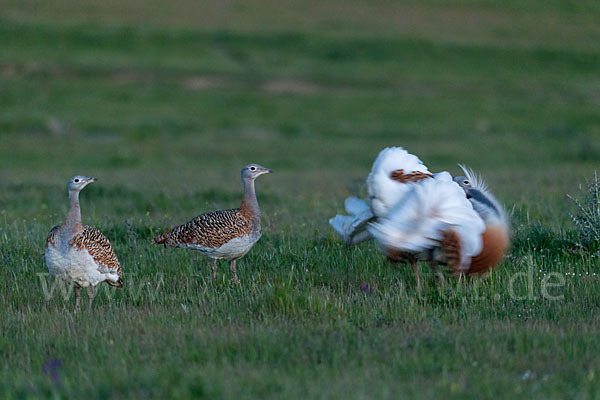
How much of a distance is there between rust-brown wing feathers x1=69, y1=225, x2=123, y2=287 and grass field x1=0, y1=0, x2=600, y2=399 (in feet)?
0.95

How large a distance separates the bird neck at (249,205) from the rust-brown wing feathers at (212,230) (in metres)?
0.08

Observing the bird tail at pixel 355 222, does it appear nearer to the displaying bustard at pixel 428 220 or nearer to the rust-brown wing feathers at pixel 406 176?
the displaying bustard at pixel 428 220

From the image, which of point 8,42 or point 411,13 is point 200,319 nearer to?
point 8,42

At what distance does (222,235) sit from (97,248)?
115 cm

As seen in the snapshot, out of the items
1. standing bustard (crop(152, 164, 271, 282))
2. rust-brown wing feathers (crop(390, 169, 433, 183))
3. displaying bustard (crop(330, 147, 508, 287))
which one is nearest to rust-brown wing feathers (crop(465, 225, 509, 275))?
displaying bustard (crop(330, 147, 508, 287))

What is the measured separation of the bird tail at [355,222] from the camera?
6.29 metres

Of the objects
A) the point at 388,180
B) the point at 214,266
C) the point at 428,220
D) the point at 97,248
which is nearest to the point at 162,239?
the point at 214,266

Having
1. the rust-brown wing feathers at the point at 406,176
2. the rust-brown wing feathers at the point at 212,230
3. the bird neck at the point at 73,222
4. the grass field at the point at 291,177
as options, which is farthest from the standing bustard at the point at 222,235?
the rust-brown wing feathers at the point at 406,176

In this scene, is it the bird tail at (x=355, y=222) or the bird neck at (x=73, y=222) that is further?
the bird tail at (x=355, y=222)

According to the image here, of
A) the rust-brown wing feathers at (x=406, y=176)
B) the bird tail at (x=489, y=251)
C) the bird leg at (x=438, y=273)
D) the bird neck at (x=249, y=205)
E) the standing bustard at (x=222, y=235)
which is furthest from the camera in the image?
the bird neck at (x=249, y=205)

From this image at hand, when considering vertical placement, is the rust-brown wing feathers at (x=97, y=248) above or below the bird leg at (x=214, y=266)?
above

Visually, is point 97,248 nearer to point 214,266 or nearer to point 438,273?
point 214,266

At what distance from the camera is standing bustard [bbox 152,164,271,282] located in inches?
270

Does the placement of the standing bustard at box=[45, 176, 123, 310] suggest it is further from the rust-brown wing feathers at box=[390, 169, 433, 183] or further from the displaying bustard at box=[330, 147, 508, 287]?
the rust-brown wing feathers at box=[390, 169, 433, 183]
